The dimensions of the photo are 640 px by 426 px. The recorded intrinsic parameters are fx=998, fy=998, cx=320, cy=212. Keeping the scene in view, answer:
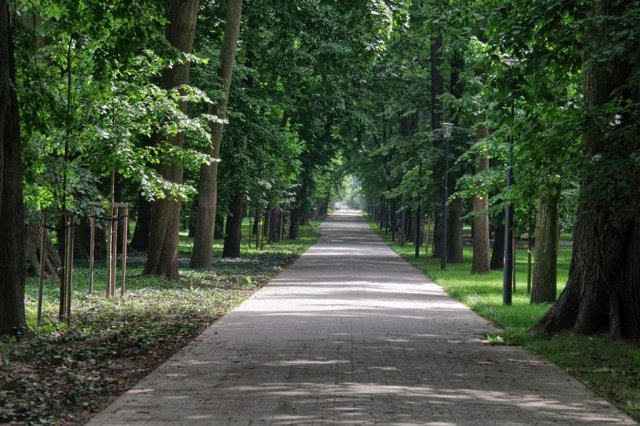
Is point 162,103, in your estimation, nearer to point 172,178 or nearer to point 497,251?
point 172,178

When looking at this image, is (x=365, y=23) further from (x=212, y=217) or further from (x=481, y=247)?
(x=481, y=247)

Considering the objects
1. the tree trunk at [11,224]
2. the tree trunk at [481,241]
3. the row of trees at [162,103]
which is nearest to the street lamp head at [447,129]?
the tree trunk at [481,241]

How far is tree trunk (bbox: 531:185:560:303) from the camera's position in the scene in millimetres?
19250

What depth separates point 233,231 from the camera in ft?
126

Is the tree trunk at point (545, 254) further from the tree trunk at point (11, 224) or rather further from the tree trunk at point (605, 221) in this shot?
the tree trunk at point (11, 224)

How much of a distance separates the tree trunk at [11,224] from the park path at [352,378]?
2.16 meters

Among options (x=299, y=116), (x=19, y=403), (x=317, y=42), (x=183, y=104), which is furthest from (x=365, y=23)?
(x=299, y=116)

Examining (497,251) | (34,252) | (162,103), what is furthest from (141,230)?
(162,103)

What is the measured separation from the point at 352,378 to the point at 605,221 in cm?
500

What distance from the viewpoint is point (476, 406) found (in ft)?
28.5

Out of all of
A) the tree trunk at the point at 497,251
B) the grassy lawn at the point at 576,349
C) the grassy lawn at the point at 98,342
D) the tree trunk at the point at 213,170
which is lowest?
the grassy lawn at the point at 98,342

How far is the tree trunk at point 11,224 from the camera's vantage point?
12.1 m

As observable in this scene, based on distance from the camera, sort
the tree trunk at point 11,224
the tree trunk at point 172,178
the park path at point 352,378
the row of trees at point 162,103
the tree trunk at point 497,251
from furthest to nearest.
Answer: the tree trunk at point 497,251
the tree trunk at point 172,178
the row of trees at point 162,103
the tree trunk at point 11,224
the park path at point 352,378

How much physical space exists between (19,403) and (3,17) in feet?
17.0
